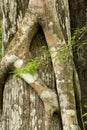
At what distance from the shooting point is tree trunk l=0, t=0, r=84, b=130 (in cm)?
325

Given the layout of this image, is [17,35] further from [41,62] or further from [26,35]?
[41,62]

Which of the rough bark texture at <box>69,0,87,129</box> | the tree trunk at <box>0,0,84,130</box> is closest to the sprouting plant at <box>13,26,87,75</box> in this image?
the tree trunk at <box>0,0,84,130</box>

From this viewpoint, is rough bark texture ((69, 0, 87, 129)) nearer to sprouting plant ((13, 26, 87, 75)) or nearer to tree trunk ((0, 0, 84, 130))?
tree trunk ((0, 0, 84, 130))

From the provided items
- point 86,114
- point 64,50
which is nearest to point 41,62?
point 64,50

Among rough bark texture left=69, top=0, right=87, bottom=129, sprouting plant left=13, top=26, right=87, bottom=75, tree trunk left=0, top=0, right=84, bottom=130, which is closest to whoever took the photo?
sprouting plant left=13, top=26, right=87, bottom=75

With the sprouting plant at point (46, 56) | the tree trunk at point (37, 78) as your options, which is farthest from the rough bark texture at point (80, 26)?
the sprouting plant at point (46, 56)

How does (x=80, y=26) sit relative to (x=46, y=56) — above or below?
above

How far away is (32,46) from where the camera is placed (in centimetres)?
345

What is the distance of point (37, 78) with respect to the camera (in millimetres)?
3311

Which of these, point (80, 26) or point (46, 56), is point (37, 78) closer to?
point (46, 56)

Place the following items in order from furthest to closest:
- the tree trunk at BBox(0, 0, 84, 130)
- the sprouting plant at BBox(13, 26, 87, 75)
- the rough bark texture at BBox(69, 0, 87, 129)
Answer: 1. the rough bark texture at BBox(69, 0, 87, 129)
2. the tree trunk at BBox(0, 0, 84, 130)
3. the sprouting plant at BBox(13, 26, 87, 75)

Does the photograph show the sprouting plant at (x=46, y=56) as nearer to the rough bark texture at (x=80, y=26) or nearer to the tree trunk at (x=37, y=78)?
the tree trunk at (x=37, y=78)

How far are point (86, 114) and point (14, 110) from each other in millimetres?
923

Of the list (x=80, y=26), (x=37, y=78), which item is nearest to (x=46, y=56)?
(x=37, y=78)
